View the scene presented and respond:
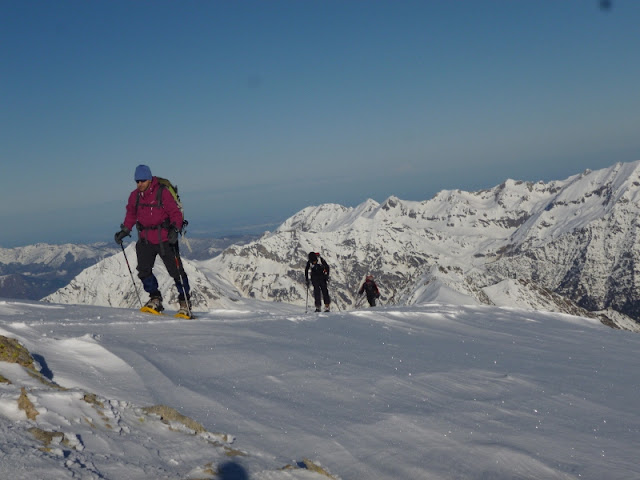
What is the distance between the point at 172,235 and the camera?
1312 centimetres

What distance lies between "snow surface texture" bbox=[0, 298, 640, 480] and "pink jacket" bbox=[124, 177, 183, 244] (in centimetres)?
241

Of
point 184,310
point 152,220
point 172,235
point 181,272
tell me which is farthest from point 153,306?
point 152,220

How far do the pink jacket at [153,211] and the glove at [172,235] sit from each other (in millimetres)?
102

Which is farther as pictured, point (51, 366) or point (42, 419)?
point (51, 366)

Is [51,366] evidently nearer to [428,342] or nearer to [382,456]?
[382,456]

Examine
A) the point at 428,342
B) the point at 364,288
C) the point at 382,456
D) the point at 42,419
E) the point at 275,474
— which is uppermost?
the point at 42,419

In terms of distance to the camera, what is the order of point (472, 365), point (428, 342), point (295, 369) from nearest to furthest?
point (295, 369), point (472, 365), point (428, 342)

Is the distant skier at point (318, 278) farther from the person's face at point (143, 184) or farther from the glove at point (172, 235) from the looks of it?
the person's face at point (143, 184)

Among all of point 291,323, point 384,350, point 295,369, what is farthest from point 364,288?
point 295,369

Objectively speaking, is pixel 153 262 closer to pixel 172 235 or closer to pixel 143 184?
pixel 172 235

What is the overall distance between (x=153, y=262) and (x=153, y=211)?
1.38 m

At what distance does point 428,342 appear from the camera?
1197cm

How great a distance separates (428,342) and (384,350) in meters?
2.05

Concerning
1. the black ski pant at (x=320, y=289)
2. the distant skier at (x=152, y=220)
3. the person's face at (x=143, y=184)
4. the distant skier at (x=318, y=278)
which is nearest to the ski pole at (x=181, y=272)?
the distant skier at (x=152, y=220)
